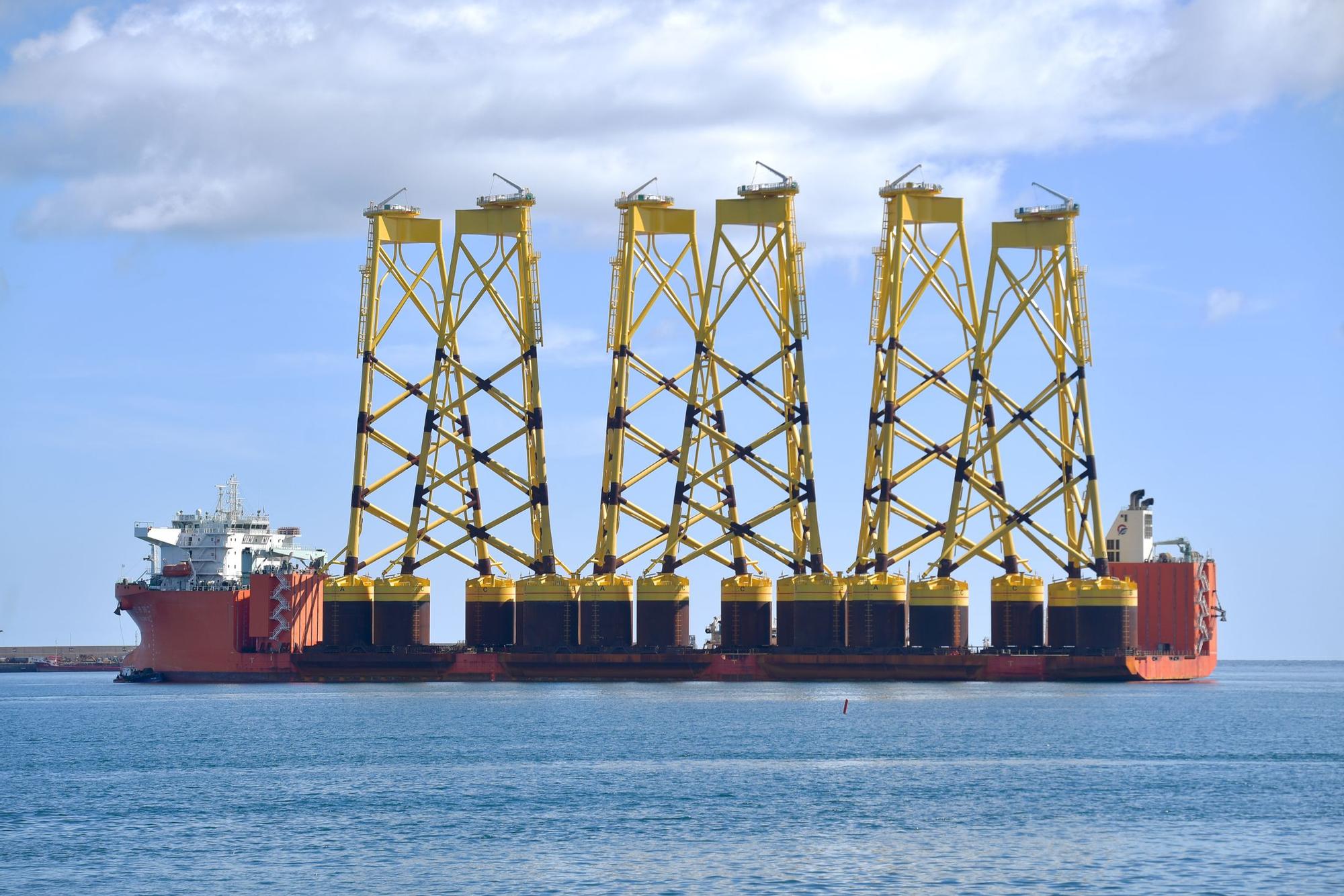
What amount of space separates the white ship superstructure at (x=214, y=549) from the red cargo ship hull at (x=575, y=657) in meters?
2.31

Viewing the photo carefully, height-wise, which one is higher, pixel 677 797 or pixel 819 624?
pixel 819 624

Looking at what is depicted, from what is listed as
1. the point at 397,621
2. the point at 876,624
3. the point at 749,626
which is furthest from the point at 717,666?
the point at 397,621

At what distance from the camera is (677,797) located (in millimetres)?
50094

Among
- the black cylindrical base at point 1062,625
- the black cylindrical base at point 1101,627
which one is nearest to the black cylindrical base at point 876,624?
the black cylindrical base at point 1062,625

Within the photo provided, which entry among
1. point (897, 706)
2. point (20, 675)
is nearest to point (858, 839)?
point (897, 706)

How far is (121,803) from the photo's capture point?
164ft

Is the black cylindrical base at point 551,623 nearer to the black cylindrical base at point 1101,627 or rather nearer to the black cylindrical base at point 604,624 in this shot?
the black cylindrical base at point 604,624

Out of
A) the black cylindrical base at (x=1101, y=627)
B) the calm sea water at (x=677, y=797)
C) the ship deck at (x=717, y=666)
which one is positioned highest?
the black cylindrical base at (x=1101, y=627)

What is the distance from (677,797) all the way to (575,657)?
4233 cm

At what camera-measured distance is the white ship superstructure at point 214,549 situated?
102 metres

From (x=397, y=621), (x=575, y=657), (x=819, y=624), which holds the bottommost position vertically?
(x=575, y=657)

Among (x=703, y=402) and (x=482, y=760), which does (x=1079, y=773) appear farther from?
(x=703, y=402)

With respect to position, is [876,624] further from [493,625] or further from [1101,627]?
[493,625]

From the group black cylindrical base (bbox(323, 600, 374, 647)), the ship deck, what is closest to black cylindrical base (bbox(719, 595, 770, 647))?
the ship deck
